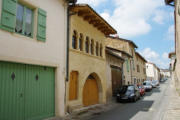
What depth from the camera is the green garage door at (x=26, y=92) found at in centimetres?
548

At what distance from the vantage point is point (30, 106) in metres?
6.40

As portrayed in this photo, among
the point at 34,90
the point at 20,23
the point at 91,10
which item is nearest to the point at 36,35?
the point at 20,23

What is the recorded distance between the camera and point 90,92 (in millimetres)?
11914

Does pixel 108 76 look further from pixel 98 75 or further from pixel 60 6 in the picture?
pixel 60 6

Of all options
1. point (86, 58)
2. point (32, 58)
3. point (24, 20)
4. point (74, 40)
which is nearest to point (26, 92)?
point (32, 58)

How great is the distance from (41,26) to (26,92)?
3077 mm

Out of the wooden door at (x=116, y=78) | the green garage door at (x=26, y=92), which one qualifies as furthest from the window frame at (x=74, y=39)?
the wooden door at (x=116, y=78)

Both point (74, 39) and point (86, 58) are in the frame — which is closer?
point (74, 39)

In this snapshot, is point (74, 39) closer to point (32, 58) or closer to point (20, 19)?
point (32, 58)

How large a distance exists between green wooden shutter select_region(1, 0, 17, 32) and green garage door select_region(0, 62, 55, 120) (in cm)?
136

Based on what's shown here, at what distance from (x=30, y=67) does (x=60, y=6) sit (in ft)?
13.3

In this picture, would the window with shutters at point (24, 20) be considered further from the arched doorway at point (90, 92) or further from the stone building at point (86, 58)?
the arched doorway at point (90, 92)

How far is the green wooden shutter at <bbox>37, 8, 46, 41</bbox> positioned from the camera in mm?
7022

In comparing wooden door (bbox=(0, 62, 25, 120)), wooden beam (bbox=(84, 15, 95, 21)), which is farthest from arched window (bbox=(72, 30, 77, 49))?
wooden door (bbox=(0, 62, 25, 120))
